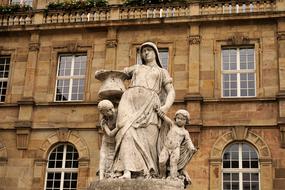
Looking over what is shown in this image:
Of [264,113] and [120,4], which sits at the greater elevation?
[120,4]

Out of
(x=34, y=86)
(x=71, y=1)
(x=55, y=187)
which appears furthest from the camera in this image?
(x=71, y=1)

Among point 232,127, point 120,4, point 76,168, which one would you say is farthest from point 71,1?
point 232,127

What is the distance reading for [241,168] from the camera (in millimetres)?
18922

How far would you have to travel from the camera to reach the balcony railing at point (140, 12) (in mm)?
20984

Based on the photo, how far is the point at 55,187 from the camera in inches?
796

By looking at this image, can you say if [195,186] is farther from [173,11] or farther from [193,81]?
[173,11]

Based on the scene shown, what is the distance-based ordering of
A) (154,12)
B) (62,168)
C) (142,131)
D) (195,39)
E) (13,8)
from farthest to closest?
(13,8) < (154,12) < (195,39) < (62,168) < (142,131)

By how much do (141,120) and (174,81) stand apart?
13493mm

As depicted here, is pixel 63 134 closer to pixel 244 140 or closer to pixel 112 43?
pixel 112 43

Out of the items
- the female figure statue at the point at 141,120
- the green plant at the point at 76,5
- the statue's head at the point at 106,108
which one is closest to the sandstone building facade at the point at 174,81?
the green plant at the point at 76,5

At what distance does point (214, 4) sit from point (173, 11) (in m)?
1.69

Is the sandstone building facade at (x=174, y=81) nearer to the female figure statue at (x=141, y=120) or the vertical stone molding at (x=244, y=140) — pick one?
the vertical stone molding at (x=244, y=140)

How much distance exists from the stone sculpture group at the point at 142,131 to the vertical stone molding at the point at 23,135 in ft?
45.0

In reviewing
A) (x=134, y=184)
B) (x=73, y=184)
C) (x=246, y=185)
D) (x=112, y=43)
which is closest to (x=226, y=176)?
(x=246, y=185)
